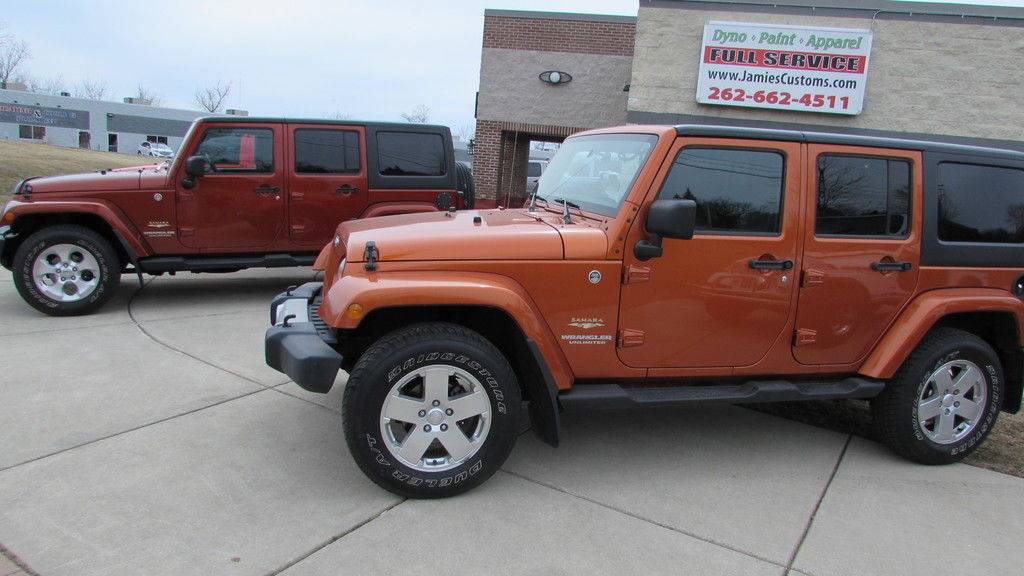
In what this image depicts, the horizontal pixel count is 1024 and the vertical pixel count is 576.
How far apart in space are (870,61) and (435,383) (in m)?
12.6

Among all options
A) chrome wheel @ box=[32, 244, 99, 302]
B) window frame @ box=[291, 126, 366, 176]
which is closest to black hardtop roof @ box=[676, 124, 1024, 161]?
window frame @ box=[291, 126, 366, 176]

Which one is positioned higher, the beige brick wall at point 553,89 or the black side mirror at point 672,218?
the beige brick wall at point 553,89

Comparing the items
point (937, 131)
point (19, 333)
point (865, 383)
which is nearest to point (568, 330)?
point (865, 383)

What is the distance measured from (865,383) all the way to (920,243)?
2.83 ft

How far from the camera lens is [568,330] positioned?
11.5 feet

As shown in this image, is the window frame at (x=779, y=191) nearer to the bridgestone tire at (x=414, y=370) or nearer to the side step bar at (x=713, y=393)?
the side step bar at (x=713, y=393)

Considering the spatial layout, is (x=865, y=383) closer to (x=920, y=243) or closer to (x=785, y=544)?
(x=920, y=243)

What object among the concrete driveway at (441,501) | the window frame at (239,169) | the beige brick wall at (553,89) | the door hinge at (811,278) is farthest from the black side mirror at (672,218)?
the beige brick wall at (553,89)

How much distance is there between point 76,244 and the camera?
653 centimetres

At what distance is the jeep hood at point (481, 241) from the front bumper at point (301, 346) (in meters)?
0.45

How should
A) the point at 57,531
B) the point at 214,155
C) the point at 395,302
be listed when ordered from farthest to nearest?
the point at 214,155, the point at 395,302, the point at 57,531

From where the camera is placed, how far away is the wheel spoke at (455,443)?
3.32 metres

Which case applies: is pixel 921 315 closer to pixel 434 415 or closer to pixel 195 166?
pixel 434 415

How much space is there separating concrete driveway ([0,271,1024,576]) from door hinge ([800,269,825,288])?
1.10 meters
